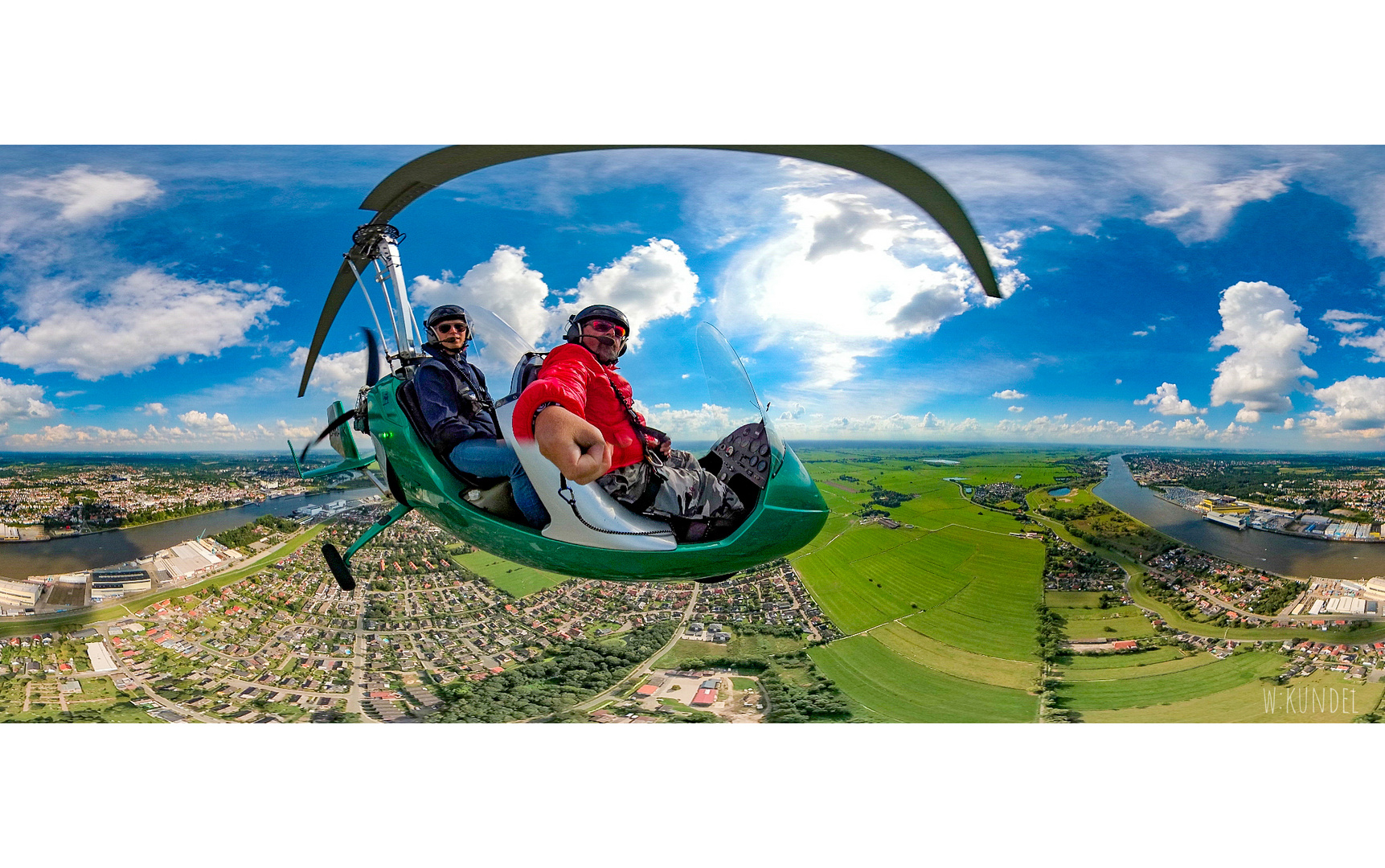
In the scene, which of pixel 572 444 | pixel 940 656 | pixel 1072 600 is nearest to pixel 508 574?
pixel 572 444

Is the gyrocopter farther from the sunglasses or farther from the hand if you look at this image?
the sunglasses

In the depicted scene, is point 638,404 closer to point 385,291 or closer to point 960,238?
point 385,291

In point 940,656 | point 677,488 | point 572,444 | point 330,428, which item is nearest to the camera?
point 572,444

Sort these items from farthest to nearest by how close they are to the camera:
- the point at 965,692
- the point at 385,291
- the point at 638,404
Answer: the point at 965,692, the point at 385,291, the point at 638,404

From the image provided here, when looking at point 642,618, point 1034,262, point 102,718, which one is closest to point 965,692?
point 642,618

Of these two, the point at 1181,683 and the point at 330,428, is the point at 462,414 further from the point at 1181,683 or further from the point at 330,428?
the point at 1181,683

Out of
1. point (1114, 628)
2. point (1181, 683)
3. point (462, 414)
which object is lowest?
point (1181, 683)
